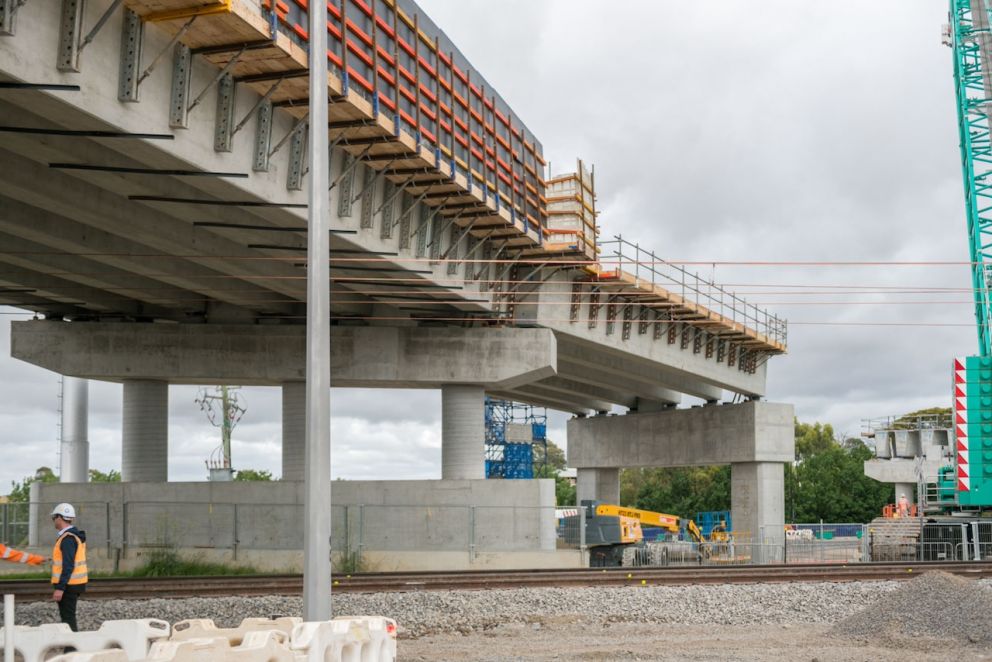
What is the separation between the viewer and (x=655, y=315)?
3991 cm

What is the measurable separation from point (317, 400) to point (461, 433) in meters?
21.6

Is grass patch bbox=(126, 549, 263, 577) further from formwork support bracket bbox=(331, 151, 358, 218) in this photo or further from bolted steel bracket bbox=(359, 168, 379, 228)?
formwork support bracket bbox=(331, 151, 358, 218)

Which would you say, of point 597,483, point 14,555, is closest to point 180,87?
point 14,555

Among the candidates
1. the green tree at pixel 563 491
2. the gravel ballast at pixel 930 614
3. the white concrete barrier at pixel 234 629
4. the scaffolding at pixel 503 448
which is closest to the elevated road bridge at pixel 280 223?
the white concrete barrier at pixel 234 629

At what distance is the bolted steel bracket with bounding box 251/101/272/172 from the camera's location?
19594 mm

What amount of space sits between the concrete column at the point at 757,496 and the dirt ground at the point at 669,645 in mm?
30232

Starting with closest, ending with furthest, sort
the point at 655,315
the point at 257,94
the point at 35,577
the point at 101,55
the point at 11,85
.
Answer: the point at 11,85, the point at 101,55, the point at 257,94, the point at 35,577, the point at 655,315

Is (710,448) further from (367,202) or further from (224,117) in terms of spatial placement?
(224,117)

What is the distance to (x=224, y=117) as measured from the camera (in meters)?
18.5

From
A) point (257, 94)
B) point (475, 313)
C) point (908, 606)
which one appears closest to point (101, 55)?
point (257, 94)

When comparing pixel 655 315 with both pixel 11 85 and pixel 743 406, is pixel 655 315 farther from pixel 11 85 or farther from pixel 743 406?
pixel 11 85

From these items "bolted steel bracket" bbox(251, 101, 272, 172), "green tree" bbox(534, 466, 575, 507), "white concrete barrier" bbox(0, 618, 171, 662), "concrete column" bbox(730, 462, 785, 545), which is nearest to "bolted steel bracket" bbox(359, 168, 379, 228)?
"bolted steel bracket" bbox(251, 101, 272, 172)

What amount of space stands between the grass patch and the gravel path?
9.65 metres

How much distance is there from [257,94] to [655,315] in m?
22.6
